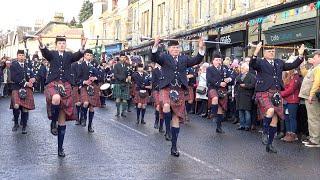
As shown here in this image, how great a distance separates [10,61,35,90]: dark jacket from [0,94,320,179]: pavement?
99 cm

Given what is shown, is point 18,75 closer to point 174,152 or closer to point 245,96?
point 174,152

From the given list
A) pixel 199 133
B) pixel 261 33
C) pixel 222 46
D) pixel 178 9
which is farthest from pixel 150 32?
pixel 199 133

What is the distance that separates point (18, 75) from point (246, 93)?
545cm

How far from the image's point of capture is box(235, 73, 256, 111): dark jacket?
1389 centimetres

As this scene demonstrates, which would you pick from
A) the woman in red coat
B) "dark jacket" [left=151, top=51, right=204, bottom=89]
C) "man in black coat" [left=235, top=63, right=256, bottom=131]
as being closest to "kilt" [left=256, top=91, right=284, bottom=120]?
"dark jacket" [left=151, top=51, right=204, bottom=89]

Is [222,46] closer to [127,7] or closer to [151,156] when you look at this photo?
[151,156]

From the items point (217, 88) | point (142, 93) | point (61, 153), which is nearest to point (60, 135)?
point (61, 153)

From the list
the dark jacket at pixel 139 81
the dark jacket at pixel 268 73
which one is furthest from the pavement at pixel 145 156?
the dark jacket at pixel 139 81

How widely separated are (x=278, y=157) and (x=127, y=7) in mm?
38723

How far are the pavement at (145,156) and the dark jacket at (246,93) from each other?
1.09m

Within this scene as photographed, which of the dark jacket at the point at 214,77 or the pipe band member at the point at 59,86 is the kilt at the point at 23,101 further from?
the dark jacket at the point at 214,77

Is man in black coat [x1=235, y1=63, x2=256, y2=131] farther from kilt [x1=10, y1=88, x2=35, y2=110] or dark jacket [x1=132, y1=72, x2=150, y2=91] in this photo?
kilt [x1=10, y1=88, x2=35, y2=110]

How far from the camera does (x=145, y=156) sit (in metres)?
8.93

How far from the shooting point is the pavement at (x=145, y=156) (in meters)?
7.56
